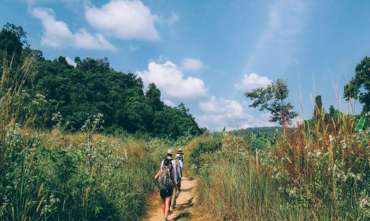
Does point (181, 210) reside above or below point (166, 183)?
below

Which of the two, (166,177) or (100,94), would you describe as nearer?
(166,177)

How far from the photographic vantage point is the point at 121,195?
→ 9727 millimetres

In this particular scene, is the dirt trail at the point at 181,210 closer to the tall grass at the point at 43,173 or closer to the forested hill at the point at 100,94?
the tall grass at the point at 43,173

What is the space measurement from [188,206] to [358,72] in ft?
102

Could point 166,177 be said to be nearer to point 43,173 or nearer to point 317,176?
point 43,173

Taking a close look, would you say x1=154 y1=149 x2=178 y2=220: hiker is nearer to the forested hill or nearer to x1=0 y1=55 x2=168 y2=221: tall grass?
x1=0 y1=55 x2=168 y2=221: tall grass

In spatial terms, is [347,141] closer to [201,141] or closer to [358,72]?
[201,141]

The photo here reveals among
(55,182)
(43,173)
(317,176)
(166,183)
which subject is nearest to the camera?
(317,176)

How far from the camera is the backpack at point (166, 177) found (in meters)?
11.3

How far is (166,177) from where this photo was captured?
11438mm

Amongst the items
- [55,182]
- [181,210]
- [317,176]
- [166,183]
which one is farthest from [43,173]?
[181,210]

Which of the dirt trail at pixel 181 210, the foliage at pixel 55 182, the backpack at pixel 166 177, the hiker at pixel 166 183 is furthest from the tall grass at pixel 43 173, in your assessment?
the dirt trail at pixel 181 210

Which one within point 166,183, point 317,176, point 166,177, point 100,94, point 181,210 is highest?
point 100,94

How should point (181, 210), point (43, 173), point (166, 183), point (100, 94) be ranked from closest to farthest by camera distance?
point (43, 173) → point (166, 183) → point (181, 210) → point (100, 94)
